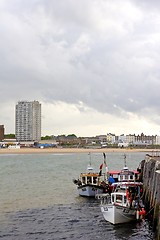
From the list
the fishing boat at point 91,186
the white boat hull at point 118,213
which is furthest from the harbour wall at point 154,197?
the fishing boat at point 91,186

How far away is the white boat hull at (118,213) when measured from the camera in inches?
1330

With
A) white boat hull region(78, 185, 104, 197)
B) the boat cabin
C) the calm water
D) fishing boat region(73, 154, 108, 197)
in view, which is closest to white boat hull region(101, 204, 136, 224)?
the calm water

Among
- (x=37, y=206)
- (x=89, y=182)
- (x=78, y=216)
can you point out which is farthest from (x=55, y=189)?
(x=78, y=216)

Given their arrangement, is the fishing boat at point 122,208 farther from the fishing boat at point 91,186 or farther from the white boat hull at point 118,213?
the fishing boat at point 91,186

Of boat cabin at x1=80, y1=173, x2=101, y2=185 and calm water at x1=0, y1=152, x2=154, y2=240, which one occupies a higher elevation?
boat cabin at x1=80, y1=173, x2=101, y2=185

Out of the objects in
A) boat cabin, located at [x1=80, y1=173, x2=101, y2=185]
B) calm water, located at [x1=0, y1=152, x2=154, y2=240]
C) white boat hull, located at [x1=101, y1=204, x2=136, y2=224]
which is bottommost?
calm water, located at [x1=0, y1=152, x2=154, y2=240]

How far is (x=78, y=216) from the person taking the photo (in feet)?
127

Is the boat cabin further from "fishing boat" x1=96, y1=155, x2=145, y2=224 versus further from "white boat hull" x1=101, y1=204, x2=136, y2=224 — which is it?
"white boat hull" x1=101, y1=204, x2=136, y2=224

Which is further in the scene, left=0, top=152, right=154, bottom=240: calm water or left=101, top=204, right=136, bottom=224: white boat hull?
left=101, top=204, right=136, bottom=224: white boat hull

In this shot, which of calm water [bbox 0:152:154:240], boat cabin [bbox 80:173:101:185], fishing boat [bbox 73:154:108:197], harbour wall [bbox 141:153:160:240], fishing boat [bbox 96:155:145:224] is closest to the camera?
harbour wall [bbox 141:153:160:240]

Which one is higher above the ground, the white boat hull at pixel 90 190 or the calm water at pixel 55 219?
the white boat hull at pixel 90 190

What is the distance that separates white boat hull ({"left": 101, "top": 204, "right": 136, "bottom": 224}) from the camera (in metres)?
33.8

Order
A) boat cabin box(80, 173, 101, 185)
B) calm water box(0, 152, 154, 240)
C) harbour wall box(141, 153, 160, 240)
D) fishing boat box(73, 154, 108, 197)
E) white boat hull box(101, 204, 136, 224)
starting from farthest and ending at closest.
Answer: boat cabin box(80, 173, 101, 185)
fishing boat box(73, 154, 108, 197)
white boat hull box(101, 204, 136, 224)
calm water box(0, 152, 154, 240)
harbour wall box(141, 153, 160, 240)

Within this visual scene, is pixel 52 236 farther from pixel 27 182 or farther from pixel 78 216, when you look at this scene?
pixel 27 182
